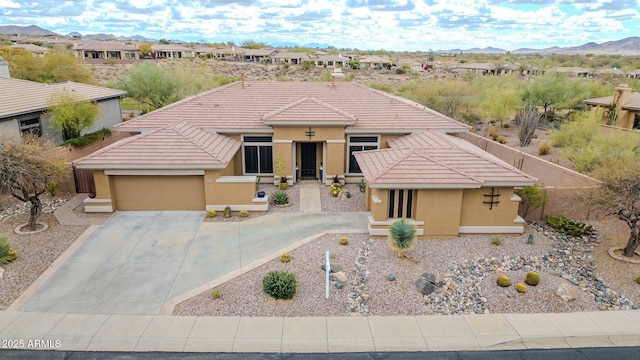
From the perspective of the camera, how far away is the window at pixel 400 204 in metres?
15.6

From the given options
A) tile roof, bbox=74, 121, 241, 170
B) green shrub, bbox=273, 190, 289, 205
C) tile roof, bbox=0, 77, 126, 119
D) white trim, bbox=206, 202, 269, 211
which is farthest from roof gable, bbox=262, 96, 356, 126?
tile roof, bbox=0, 77, 126, 119

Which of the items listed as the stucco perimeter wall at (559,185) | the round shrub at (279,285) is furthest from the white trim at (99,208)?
the stucco perimeter wall at (559,185)

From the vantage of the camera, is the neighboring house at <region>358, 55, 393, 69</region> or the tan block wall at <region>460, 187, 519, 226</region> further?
the neighboring house at <region>358, 55, 393, 69</region>

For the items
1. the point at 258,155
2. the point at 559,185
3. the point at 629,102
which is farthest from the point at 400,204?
the point at 629,102

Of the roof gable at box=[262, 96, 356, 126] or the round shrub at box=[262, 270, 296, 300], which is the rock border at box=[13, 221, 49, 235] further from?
the roof gable at box=[262, 96, 356, 126]

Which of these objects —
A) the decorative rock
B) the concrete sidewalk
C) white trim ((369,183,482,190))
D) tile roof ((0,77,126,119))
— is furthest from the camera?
tile roof ((0,77,126,119))

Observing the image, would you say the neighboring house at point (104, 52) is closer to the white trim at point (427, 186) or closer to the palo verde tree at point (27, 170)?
the palo verde tree at point (27, 170)

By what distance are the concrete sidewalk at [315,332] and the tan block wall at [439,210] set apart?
4742 mm

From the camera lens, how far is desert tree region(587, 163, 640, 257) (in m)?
13.2

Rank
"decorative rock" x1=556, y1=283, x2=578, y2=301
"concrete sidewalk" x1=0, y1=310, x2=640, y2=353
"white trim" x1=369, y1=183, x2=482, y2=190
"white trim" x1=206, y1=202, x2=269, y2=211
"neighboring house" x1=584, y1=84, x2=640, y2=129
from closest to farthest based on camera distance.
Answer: "concrete sidewalk" x1=0, y1=310, x2=640, y2=353 → "decorative rock" x1=556, y1=283, x2=578, y2=301 → "white trim" x1=369, y1=183, x2=482, y2=190 → "white trim" x1=206, y1=202, x2=269, y2=211 → "neighboring house" x1=584, y1=84, x2=640, y2=129

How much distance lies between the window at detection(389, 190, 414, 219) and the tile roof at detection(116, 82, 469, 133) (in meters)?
6.74

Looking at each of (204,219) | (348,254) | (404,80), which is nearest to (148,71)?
(204,219)

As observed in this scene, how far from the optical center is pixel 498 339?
33.7 ft

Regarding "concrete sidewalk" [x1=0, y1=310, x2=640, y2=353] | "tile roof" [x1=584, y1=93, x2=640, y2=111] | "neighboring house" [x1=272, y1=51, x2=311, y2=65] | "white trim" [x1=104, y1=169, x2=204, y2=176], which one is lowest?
"concrete sidewalk" [x1=0, y1=310, x2=640, y2=353]
